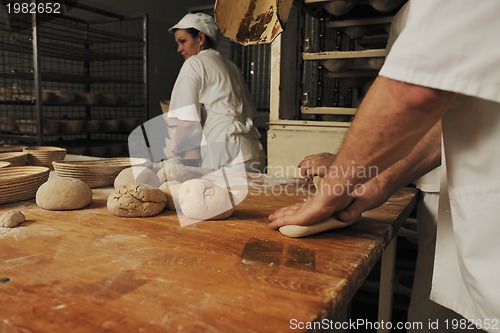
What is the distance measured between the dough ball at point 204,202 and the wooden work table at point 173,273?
3cm

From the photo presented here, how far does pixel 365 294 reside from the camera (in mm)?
2623

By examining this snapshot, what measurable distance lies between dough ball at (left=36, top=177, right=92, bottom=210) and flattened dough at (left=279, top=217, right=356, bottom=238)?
0.61 m

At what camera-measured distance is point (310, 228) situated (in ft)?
3.03

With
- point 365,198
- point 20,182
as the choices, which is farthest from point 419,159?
point 20,182

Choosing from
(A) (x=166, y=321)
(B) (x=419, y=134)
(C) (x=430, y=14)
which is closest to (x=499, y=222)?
(B) (x=419, y=134)

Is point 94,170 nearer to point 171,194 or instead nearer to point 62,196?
point 62,196

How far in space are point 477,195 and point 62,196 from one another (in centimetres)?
106

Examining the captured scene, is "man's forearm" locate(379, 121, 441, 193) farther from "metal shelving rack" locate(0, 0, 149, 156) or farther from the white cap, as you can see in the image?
"metal shelving rack" locate(0, 0, 149, 156)

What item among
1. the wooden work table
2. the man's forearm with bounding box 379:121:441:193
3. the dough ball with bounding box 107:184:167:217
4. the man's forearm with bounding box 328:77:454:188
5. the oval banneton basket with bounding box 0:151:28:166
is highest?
the man's forearm with bounding box 328:77:454:188

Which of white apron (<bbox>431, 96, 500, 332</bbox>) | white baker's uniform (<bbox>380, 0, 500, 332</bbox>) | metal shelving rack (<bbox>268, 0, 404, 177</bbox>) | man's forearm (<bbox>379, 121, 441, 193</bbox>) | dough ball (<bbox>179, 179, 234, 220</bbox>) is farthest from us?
metal shelving rack (<bbox>268, 0, 404, 177</bbox>)

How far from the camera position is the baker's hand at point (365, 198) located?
3.19 ft

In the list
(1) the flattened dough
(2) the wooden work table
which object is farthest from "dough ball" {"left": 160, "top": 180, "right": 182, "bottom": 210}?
(1) the flattened dough

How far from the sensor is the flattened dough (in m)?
0.92

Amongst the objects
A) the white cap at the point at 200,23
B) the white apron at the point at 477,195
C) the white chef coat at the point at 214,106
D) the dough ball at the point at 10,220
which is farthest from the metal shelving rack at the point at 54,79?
the white apron at the point at 477,195
